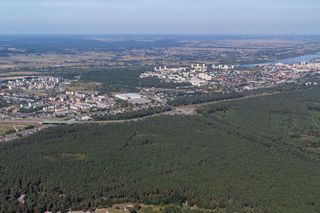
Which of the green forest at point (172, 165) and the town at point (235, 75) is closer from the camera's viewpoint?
the green forest at point (172, 165)

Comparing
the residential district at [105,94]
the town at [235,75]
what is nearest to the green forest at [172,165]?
the residential district at [105,94]

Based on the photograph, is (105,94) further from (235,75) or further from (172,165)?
(172,165)

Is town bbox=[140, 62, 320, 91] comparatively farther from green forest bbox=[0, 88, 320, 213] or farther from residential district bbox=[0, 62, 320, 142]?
green forest bbox=[0, 88, 320, 213]

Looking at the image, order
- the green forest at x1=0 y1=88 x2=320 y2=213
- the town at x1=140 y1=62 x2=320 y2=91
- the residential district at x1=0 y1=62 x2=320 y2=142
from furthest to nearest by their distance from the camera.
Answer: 1. the town at x1=140 y1=62 x2=320 y2=91
2. the residential district at x1=0 y1=62 x2=320 y2=142
3. the green forest at x1=0 y1=88 x2=320 y2=213

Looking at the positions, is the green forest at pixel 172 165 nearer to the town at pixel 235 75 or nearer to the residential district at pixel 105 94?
the residential district at pixel 105 94

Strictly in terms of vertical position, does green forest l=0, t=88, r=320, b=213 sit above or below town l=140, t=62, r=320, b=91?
above

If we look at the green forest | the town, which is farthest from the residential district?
the green forest

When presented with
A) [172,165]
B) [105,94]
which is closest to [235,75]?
[105,94]

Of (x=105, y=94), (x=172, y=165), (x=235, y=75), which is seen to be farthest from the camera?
(x=235, y=75)
